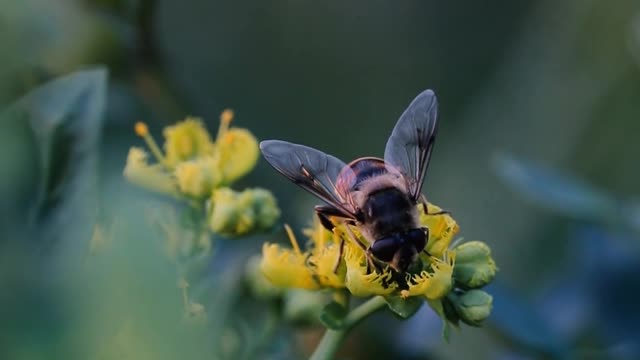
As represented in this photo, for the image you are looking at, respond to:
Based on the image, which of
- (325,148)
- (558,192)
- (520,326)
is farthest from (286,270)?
(325,148)

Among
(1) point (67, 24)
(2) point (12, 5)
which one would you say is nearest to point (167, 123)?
(1) point (67, 24)

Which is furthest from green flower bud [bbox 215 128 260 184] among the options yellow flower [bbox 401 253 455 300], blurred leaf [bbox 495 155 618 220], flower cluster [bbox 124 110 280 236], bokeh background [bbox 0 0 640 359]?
blurred leaf [bbox 495 155 618 220]

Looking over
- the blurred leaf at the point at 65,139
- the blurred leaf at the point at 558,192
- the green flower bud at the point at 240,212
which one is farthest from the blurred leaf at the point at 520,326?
the blurred leaf at the point at 65,139

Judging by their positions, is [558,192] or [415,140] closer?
[415,140]

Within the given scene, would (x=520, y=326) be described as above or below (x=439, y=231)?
below

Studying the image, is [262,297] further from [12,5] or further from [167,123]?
[12,5]

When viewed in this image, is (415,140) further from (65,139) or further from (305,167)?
(65,139)

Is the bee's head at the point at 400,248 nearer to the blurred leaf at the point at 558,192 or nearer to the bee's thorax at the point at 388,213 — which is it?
the bee's thorax at the point at 388,213

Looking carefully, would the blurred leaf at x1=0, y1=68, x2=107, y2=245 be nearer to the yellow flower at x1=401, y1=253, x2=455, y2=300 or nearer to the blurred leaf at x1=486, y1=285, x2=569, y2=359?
the yellow flower at x1=401, y1=253, x2=455, y2=300
